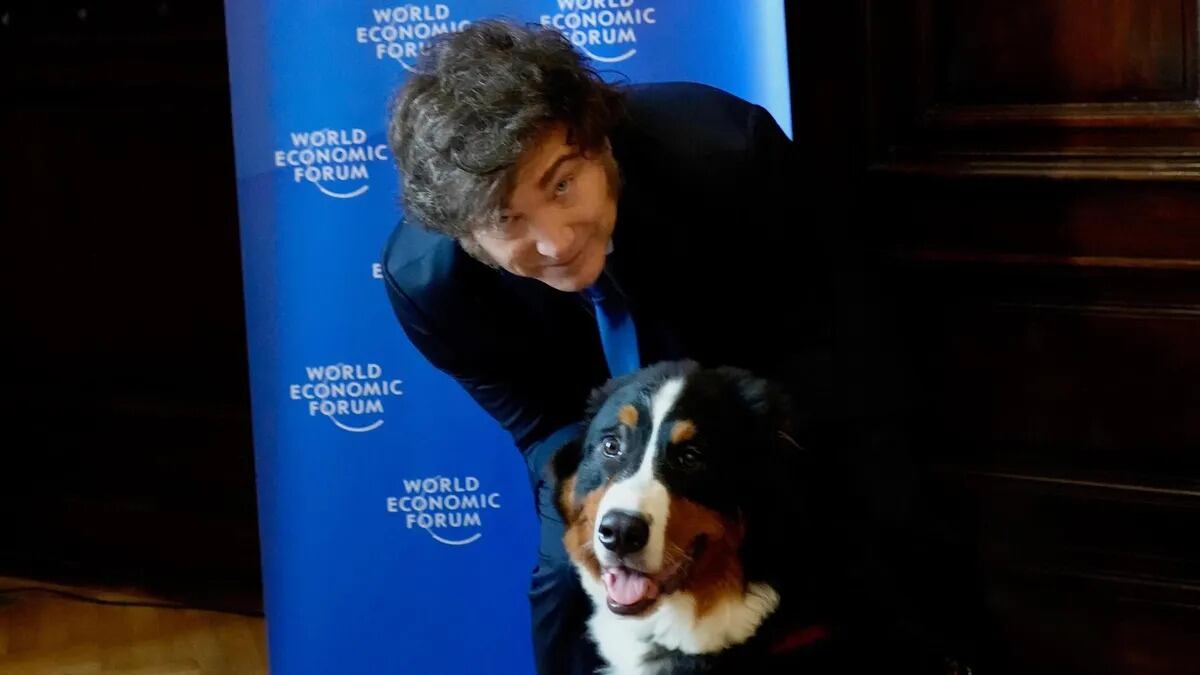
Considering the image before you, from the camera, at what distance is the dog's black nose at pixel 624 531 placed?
1.28 metres

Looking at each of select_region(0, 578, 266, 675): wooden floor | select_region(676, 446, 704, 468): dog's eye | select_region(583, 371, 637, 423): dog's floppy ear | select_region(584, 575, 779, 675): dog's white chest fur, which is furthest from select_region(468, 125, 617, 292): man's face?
select_region(0, 578, 266, 675): wooden floor

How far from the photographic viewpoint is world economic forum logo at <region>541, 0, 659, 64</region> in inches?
71.5

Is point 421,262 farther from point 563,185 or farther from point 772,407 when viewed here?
point 772,407

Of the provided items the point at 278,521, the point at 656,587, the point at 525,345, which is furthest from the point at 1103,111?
the point at 278,521

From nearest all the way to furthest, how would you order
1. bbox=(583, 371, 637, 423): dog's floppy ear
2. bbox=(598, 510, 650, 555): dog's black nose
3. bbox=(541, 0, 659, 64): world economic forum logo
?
bbox=(598, 510, 650, 555): dog's black nose, bbox=(583, 371, 637, 423): dog's floppy ear, bbox=(541, 0, 659, 64): world economic forum logo

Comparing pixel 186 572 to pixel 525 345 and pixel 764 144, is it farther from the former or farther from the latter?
pixel 764 144

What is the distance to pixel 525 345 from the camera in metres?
1.64

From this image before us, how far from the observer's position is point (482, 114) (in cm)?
131

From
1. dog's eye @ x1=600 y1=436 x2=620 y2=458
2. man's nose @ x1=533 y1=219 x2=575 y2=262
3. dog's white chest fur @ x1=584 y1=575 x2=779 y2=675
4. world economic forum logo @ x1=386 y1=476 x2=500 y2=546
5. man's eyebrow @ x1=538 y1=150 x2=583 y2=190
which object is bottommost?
world economic forum logo @ x1=386 y1=476 x2=500 y2=546

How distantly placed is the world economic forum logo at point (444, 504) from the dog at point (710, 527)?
2.05 feet

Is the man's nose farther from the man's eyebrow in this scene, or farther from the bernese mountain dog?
the bernese mountain dog

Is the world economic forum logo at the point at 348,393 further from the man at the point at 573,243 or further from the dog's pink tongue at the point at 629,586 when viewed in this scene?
the dog's pink tongue at the point at 629,586

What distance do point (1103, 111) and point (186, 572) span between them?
1993 millimetres

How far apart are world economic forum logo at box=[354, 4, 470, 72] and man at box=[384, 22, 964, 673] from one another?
333 millimetres
